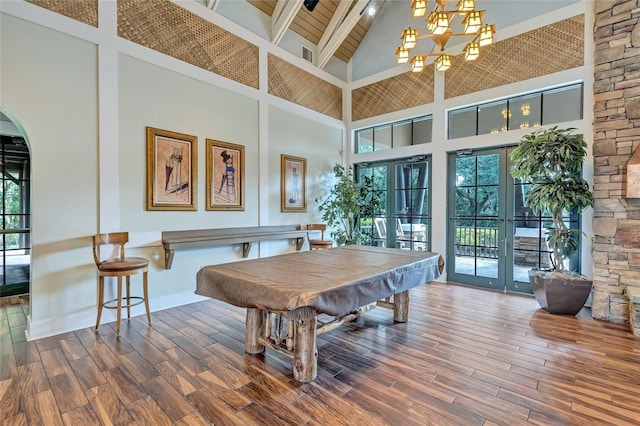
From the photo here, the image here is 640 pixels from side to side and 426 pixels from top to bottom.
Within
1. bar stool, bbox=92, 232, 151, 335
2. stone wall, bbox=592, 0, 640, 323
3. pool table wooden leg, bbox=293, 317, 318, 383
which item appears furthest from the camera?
stone wall, bbox=592, 0, 640, 323

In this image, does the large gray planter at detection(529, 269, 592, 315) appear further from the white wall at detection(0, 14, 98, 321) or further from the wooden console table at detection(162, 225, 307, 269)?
the white wall at detection(0, 14, 98, 321)

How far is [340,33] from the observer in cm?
564

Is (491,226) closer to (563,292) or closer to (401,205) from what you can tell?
(563,292)

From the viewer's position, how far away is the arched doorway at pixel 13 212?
4.27 metres

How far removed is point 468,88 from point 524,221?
230 cm

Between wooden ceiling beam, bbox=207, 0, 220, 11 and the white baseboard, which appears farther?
wooden ceiling beam, bbox=207, 0, 220, 11

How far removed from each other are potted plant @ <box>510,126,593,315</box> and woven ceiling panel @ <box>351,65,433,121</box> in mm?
2230

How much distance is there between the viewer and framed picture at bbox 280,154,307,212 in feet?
17.8

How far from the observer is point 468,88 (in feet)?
16.3

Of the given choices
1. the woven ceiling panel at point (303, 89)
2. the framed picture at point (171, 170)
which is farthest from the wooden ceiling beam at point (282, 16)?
the framed picture at point (171, 170)

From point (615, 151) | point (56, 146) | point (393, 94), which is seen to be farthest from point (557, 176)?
point (56, 146)

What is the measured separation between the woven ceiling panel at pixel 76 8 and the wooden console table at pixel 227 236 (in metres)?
2.50

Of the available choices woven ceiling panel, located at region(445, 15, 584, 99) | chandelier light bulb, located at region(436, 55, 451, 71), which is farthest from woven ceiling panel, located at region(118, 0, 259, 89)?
woven ceiling panel, located at region(445, 15, 584, 99)

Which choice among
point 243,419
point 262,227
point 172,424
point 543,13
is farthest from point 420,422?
point 543,13
